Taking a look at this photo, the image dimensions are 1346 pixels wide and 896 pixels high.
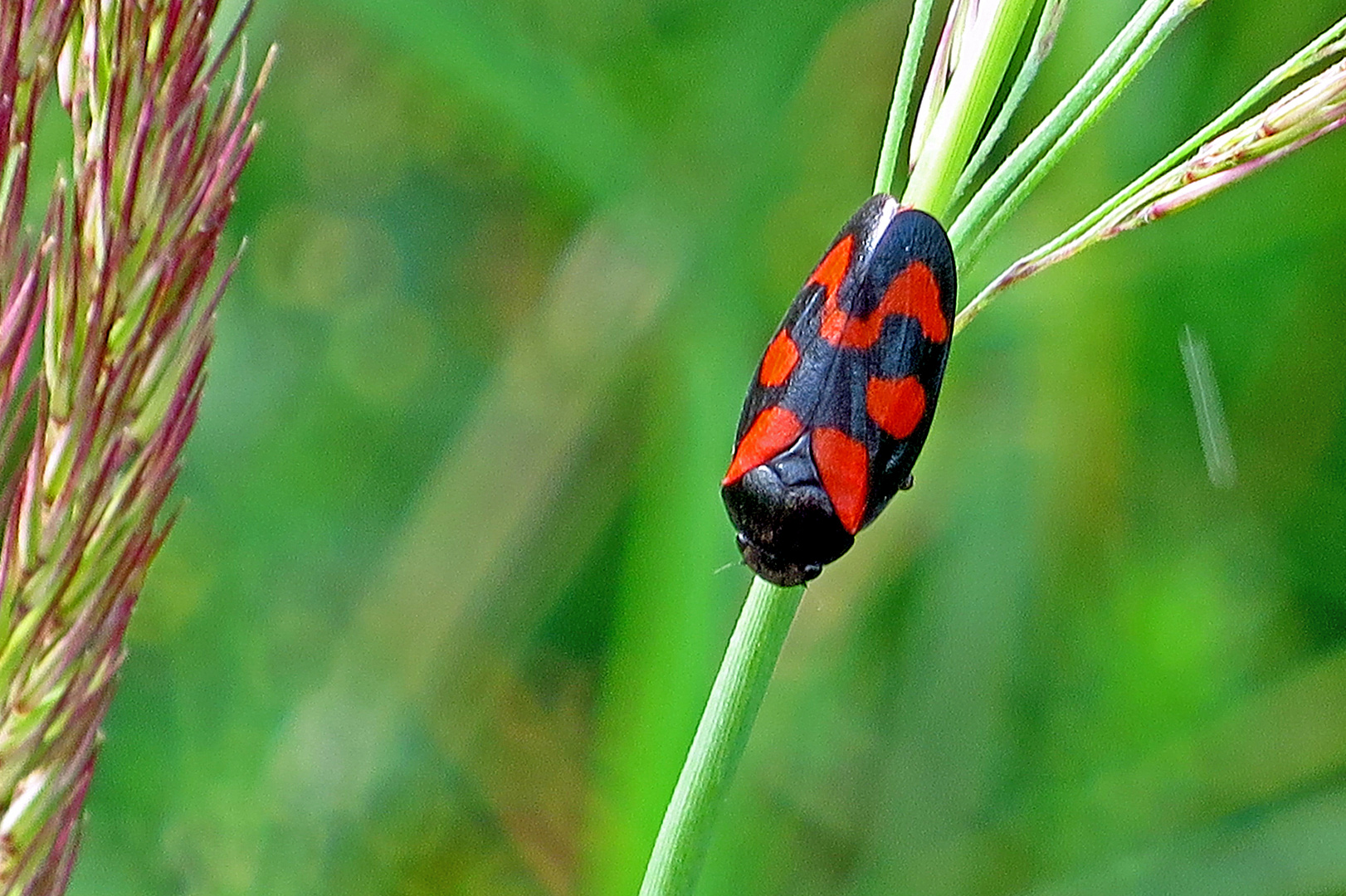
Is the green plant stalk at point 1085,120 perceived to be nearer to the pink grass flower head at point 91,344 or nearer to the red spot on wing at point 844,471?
the pink grass flower head at point 91,344

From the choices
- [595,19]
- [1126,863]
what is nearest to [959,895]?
[1126,863]

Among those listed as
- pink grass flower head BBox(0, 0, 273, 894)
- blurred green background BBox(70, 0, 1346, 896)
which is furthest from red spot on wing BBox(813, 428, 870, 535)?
pink grass flower head BBox(0, 0, 273, 894)

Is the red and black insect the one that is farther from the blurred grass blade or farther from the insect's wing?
the blurred grass blade

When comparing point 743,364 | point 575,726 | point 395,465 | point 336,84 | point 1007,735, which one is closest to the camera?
point 743,364

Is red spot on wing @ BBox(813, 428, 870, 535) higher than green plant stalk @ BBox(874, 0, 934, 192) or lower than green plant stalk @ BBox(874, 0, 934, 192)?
lower

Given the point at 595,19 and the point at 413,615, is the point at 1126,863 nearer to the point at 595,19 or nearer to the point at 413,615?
the point at 413,615

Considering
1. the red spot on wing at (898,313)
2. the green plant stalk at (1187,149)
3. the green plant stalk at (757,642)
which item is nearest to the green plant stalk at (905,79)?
the green plant stalk at (757,642)
